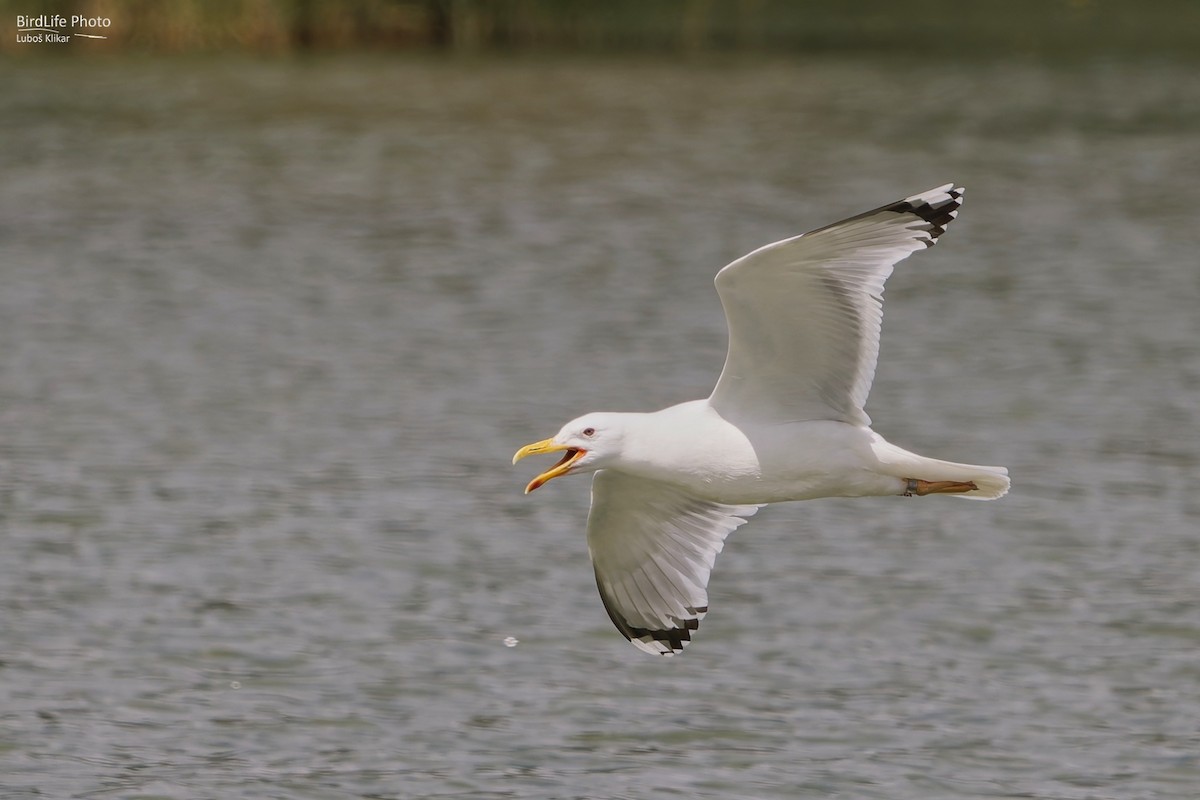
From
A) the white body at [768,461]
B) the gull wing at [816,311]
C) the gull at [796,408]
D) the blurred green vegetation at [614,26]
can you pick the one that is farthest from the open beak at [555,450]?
the blurred green vegetation at [614,26]

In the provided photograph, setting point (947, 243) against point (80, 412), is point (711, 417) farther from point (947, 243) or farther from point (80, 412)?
point (947, 243)

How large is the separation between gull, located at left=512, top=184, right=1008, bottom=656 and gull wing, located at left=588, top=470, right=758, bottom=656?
0.36m

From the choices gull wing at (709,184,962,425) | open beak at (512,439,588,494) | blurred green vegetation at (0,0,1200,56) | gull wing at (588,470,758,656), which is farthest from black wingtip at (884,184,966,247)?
blurred green vegetation at (0,0,1200,56)

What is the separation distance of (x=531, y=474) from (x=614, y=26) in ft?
97.9

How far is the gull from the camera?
7.45 m

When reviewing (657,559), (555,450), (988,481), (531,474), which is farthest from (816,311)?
(531,474)

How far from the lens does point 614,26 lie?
43688 mm

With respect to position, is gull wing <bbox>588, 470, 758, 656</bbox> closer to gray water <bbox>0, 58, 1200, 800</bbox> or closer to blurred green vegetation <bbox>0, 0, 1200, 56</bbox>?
gray water <bbox>0, 58, 1200, 800</bbox>

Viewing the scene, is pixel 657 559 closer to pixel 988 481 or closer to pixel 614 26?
pixel 988 481

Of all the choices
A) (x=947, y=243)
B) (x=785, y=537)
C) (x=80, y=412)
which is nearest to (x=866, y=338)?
(x=785, y=537)

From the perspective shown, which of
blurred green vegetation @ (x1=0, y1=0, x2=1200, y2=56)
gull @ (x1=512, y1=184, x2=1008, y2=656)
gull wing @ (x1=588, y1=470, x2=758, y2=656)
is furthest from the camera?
blurred green vegetation @ (x1=0, y1=0, x2=1200, y2=56)

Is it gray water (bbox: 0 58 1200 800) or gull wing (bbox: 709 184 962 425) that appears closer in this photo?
gull wing (bbox: 709 184 962 425)

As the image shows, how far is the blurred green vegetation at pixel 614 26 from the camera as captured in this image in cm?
3706

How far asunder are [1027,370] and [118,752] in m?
10.1
